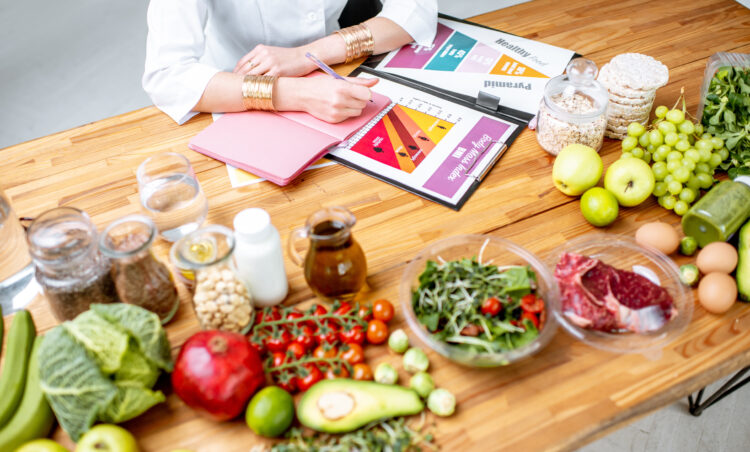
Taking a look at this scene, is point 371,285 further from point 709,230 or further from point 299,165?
point 709,230

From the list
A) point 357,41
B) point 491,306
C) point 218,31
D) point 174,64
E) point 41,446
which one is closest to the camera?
point 41,446

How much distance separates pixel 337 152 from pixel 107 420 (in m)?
0.70

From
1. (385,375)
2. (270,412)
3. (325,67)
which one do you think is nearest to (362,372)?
(385,375)

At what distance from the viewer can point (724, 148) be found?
117 centimetres

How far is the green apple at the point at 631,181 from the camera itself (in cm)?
110

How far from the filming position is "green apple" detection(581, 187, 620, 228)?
107cm

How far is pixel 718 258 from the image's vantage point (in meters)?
0.98

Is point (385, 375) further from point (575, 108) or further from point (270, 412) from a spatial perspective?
point (575, 108)

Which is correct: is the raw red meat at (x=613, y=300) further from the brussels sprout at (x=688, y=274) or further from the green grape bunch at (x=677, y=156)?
the green grape bunch at (x=677, y=156)

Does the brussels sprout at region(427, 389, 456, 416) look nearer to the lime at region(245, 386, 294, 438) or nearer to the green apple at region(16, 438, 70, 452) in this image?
the lime at region(245, 386, 294, 438)

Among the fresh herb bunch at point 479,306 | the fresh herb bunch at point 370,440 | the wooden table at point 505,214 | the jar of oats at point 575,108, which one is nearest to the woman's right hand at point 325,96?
the wooden table at point 505,214

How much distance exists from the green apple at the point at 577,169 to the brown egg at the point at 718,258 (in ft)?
0.80

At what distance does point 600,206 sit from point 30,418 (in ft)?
3.31

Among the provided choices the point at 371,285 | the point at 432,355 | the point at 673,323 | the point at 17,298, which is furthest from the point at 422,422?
the point at 17,298
